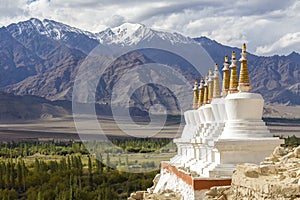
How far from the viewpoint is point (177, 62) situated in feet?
641

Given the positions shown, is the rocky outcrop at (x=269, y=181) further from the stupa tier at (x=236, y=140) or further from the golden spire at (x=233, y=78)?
the golden spire at (x=233, y=78)

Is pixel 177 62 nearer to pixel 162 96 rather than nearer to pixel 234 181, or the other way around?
pixel 162 96

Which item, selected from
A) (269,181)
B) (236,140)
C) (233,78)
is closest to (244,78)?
(233,78)

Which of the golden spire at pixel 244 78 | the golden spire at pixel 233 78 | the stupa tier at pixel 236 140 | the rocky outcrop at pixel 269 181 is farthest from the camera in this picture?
the golden spire at pixel 233 78

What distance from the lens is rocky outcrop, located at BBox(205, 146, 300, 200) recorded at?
855 centimetres

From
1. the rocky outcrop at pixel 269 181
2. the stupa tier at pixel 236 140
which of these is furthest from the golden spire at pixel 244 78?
the rocky outcrop at pixel 269 181

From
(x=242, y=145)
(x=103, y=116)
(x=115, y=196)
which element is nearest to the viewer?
(x=242, y=145)

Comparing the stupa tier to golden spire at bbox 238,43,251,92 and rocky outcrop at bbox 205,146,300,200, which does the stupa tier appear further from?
rocky outcrop at bbox 205,146,300,200

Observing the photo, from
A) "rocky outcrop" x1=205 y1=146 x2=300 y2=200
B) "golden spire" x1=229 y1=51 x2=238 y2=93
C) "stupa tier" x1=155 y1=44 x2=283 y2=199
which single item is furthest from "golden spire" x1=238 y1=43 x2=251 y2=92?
"rocky outcrop" x1=205 y1=146 x2=300 y2=200

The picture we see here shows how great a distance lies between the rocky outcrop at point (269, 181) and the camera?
28.1 ft

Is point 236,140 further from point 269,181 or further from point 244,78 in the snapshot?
point 269,181

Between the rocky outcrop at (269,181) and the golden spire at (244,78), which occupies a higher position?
the golden spire at (244,78)

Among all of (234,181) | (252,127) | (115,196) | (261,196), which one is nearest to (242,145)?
(252,127)

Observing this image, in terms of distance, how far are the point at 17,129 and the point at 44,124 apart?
9.75 metres
